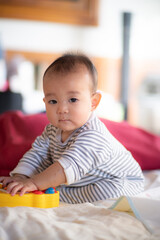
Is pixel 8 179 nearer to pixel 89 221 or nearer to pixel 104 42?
pixel 89 221

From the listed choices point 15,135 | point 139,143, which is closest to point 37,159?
point 15,135

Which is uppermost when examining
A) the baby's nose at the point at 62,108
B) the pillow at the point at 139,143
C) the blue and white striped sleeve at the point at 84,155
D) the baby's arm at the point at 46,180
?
the baby's nose at the point at 62,108

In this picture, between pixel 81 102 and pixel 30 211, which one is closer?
pixel 30 211

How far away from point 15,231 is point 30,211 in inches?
4.1

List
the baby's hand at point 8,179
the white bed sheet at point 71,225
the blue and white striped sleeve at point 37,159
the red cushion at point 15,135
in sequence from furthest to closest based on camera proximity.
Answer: the red cushion at point 15,135 < the blue and white striped sleeve at point 37,159 < the baby's hand at point 8,179 < the white bed sheet at point 71,225

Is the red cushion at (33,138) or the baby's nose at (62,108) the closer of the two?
the baby's nose at (62,108)

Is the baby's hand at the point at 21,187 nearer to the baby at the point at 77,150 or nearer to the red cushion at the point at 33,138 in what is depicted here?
the baby at the point at 77,150

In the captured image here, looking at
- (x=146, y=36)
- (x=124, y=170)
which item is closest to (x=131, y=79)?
(x=146, y=36)

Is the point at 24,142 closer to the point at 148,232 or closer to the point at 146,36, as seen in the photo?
the point at 148,232

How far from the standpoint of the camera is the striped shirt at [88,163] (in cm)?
80

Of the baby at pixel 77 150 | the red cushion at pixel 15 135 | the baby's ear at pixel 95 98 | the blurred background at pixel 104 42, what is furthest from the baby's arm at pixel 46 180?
the blurred background at pixel 104 42

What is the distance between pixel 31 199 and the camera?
69 centimetres

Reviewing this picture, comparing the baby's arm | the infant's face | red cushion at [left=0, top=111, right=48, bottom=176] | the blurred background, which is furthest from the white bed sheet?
the blurred background

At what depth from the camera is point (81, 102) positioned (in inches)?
32.5
